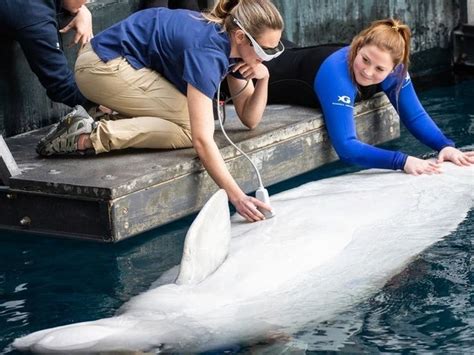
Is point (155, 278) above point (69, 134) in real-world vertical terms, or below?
below

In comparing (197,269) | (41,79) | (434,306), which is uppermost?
(41,79)

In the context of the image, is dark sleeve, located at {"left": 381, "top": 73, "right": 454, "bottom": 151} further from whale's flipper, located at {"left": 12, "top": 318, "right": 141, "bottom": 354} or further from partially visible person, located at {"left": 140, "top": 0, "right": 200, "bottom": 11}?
whale's flipper, located at {"left": 12, "top": 318, "right": 141, "bottom": 354}

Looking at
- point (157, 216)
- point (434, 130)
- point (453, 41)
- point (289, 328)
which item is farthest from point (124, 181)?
point (453, 41)

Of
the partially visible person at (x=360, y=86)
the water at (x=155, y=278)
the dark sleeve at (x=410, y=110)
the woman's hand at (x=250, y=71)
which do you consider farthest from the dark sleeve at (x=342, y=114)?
the water at (x=155, y=278)

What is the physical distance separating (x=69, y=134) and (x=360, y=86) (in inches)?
67.6

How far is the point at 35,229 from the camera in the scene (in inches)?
226

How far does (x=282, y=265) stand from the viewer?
4688 millimetres

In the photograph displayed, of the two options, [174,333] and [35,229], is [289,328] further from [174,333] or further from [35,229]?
[35,229]

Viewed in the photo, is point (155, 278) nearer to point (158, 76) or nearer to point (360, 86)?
point (158, 76)

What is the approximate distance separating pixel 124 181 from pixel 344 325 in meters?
1.45

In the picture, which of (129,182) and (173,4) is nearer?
(129,182)

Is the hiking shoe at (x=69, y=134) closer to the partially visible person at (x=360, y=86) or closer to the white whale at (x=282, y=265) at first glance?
the white whale at (x=282, y=265)

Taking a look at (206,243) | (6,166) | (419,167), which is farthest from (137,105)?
(206,243)

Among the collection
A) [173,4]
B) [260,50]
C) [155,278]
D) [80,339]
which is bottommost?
[155,278]
